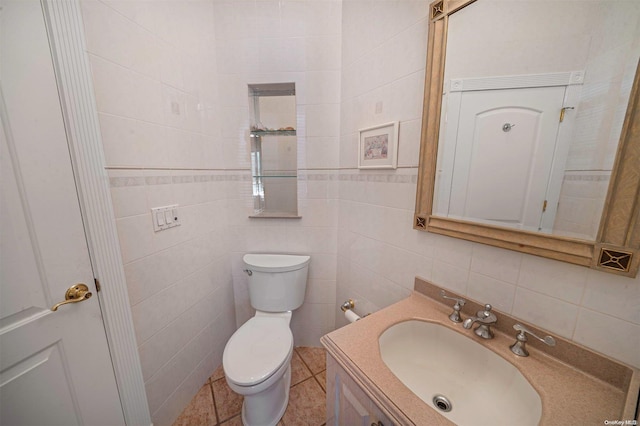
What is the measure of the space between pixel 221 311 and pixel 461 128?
5.89 ft

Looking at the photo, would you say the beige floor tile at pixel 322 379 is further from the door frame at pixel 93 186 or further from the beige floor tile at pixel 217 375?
the door frame at pixel 93 186

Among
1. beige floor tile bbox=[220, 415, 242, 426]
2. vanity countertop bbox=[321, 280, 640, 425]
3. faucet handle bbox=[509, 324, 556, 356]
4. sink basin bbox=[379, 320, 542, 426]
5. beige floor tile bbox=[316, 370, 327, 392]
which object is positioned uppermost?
faucet handle bbox=[509, 324, 556, 356]

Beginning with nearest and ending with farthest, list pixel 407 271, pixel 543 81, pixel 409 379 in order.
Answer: pixel 543 81, pixel 409 379, pixel 407 271

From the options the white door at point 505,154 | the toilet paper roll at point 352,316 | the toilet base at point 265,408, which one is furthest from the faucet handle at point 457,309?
the toilet base at point 265,408

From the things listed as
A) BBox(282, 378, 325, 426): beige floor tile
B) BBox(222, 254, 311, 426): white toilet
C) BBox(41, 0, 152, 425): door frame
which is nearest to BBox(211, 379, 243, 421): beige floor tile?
BBox(222, 254, 311, 426): white toilet

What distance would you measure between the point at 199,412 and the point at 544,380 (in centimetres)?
166

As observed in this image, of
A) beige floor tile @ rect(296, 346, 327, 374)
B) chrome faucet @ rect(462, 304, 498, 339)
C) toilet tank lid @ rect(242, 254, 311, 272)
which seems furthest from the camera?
beige floor tile @ rect(296, 346, 327, 374)

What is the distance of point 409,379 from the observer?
77 centimetres

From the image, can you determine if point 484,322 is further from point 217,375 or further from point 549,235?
point 217,375

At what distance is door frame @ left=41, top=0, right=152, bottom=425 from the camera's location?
700 millimetres

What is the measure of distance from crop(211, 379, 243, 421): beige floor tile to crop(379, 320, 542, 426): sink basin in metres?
1.11

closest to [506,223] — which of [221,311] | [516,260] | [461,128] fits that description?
[516,260]

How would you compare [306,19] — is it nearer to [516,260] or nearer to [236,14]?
[236,14]

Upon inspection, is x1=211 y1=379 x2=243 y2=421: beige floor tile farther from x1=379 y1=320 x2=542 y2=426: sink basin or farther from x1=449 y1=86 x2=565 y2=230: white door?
x1=449 y1=86 x2=565 y2=230: white door
